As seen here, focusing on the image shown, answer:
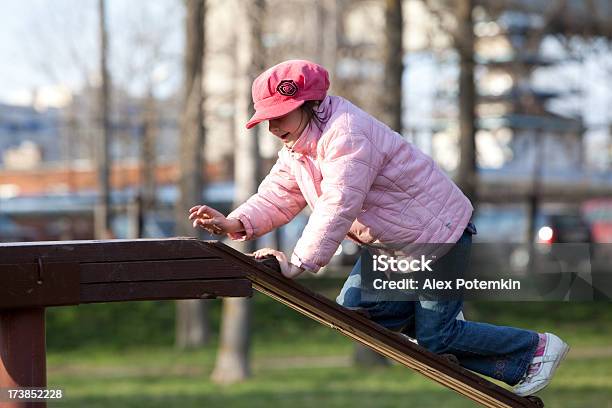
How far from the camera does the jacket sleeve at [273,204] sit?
4.65 m

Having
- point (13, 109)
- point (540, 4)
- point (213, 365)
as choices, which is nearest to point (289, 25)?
point (540, 4)

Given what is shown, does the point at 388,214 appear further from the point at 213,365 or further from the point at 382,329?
the point at 213,365

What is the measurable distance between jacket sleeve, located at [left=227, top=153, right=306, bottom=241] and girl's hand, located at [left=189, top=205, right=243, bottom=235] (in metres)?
0.18

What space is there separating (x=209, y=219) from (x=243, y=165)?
35.3 feet

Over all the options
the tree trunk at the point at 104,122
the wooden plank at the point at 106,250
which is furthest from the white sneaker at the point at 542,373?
the tree trunk at the point at 104,122

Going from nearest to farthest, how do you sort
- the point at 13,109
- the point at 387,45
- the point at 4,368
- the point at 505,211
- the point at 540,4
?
1. the point at 4,368
2. the point at 387,45
3. the point at 540,4
4. the point at 505,211
5. the point at 13,109

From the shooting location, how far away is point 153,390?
12.5m

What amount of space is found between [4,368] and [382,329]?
1.39 m

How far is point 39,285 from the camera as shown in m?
3.86

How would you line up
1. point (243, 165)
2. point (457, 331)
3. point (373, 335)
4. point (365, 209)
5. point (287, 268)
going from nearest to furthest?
1. point (287, 268)
2. point (373, 335)
3. point (365, 209)
4. point (457, 331)
5. point (243, 165)

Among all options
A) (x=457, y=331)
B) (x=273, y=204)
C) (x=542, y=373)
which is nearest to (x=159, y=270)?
(x=273, y=204)

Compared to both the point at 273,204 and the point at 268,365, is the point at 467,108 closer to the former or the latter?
the point at 268,365

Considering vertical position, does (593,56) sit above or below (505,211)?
above

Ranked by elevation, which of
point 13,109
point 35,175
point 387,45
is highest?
point 387,45
